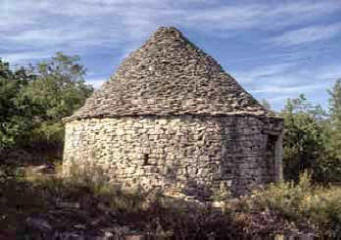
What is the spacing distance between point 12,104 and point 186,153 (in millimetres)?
5465

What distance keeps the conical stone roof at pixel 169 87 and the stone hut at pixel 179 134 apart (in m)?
0.03

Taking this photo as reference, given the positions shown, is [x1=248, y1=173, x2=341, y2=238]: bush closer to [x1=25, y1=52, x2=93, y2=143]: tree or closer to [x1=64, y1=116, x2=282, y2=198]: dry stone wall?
[x1=64, y1=116, x2=282, y2=198]: dry stone wall

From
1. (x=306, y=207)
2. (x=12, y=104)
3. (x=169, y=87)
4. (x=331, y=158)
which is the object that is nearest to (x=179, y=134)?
(x=169, y=87)

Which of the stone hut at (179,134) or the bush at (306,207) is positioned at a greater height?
the stone hut at (179,134)

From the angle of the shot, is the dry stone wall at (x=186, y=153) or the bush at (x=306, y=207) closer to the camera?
the bush at (x=306, y=207)

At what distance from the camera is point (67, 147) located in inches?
599

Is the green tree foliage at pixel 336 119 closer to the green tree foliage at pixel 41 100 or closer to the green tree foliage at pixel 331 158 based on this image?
the green tree foliage at pixel 331 158

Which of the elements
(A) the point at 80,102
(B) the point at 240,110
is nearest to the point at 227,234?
(B) the point at 240,110

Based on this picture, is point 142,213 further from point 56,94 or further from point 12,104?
point 56,94

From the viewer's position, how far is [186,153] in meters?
13.2

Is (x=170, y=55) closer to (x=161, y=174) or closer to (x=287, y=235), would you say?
(x=161, y=174)

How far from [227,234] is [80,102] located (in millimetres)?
15723

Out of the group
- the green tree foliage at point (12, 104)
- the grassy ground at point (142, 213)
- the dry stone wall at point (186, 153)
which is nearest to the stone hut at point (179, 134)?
the dry stone wall at point (186, 153)

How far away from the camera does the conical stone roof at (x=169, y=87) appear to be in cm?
1363
